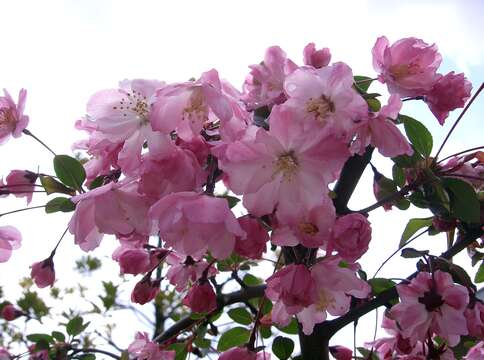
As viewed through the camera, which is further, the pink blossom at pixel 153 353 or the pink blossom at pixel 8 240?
the pink blossom at pixel 153 353

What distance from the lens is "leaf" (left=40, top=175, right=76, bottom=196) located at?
3.52 ft

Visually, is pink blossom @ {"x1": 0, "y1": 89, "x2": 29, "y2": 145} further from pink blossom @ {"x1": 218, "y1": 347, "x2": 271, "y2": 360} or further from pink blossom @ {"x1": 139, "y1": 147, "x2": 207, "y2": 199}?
pink blossom @ {"x1": 218, "y1": 347, "x2": 271, "y2": 360}

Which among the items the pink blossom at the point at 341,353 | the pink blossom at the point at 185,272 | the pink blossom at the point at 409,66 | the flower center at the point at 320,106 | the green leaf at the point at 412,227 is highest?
the pink blossom at the point at 409,66

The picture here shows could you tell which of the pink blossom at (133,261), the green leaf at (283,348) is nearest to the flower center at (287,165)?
the pink blossom at (133,261)

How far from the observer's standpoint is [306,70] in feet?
2.73

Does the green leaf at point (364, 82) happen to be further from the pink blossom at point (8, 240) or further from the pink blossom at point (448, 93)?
the pink blossom at point (8, 240)

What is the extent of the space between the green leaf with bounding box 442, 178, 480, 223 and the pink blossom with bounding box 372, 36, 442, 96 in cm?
20

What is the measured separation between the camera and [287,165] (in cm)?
92

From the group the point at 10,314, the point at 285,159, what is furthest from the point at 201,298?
the point at 10,314

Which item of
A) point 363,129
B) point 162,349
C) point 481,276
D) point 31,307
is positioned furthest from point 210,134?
point 31,307

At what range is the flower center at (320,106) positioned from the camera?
30.7 inches

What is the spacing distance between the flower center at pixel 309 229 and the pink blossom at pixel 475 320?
0.48m

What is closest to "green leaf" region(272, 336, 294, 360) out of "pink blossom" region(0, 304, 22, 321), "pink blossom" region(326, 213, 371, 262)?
"pink blossom" region(326, 213, 371, 262)

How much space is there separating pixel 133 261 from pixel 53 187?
24 centimetres
